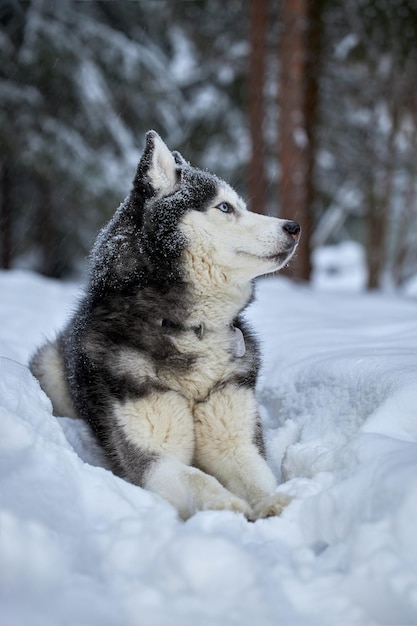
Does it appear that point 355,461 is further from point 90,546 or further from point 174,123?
point 174,123

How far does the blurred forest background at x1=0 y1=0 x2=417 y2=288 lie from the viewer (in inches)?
439

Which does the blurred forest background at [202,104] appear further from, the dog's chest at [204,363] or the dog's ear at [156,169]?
the dog's chest at [204,363]

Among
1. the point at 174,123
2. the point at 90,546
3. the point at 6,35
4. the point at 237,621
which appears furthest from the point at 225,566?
the point at 174,123

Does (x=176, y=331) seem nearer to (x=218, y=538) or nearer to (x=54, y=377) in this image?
(x=54, y=377)

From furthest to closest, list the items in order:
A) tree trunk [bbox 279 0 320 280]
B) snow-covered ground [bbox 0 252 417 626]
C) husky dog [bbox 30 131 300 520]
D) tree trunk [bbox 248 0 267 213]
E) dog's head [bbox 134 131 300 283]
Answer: tree trunk [bbox 248 0 267 213] < tree trunk [bbox 279 0 320 280] < dog's head [bbox 134 131 300 283] < husky dog [bbox 30 131 300 520] < snow-covered ground [bbox 0 252 417 626]

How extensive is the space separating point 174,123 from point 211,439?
12.7 metres

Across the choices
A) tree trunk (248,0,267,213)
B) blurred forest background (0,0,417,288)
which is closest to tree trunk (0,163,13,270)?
blurred forest background (0,0,417,288)

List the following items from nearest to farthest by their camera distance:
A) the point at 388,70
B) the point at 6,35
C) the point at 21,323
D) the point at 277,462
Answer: the point at 277,462 → the point at 21,323 → the point at 6,35 → the point at 388,70

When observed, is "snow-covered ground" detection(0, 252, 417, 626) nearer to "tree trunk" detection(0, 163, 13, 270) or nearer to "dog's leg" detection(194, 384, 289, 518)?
"dog's leg" detection(194, 384, 289, 518)

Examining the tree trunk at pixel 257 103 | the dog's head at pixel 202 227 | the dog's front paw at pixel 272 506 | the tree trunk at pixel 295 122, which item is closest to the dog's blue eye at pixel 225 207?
the dog's head at pixel 202 227

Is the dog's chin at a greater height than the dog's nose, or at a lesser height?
lesser

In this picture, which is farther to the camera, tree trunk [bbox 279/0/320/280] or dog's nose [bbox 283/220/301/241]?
tree trunk [bbox 279/0/320/280]

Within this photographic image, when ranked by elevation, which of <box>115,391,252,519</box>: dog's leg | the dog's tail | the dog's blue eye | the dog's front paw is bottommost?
the dog's tail

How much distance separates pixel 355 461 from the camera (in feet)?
7.30
